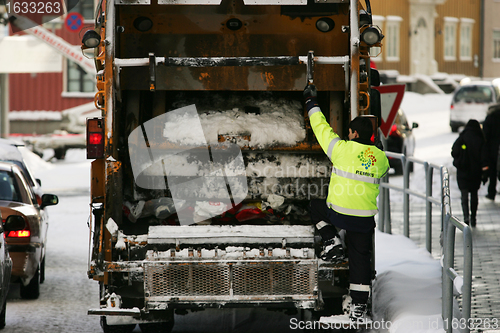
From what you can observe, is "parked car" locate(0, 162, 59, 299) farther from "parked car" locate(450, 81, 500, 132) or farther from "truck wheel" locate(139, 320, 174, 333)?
"parked car" locate(450, 81, 500, 132)

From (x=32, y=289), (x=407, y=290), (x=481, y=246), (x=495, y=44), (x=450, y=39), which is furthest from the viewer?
(x=495, y=44)

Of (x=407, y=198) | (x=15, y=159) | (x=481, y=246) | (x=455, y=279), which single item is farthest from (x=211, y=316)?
(x=481, y=246)

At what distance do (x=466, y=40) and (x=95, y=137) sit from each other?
38.1 m

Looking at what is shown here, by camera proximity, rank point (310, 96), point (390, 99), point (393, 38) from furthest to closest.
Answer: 1. point (393, 38)
2. point (390, 99)
3. point (310, 96)

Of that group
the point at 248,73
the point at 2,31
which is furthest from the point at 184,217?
the point at 2,31

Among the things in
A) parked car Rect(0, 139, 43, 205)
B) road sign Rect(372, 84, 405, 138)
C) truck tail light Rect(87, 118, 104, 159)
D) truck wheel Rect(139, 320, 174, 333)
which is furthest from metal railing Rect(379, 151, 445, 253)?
parked car Rect(0, 139, 43, 205)

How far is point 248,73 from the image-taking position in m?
5.80

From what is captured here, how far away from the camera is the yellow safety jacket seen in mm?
5320

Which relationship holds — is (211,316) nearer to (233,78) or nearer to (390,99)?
(233,78)

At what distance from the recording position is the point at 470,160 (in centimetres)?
1025

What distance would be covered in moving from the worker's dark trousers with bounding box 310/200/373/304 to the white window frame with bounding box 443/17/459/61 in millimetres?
36208

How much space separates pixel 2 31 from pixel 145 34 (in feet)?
94.1

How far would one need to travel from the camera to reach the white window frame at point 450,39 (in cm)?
3981

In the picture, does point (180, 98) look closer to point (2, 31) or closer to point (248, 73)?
point (248, 73)
